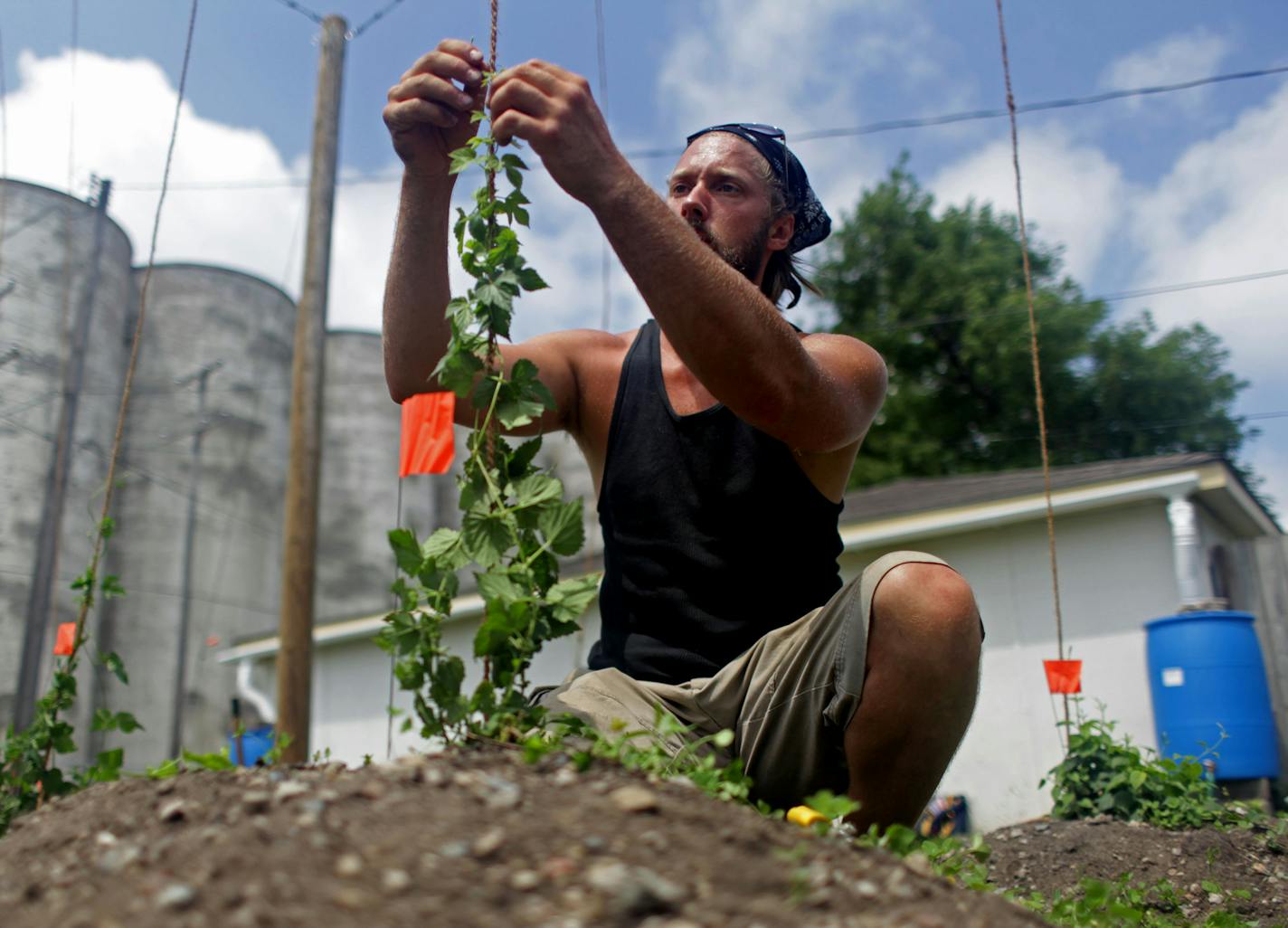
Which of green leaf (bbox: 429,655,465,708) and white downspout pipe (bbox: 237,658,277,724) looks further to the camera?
white downspout pipe (bbox: 237,658,277,724)

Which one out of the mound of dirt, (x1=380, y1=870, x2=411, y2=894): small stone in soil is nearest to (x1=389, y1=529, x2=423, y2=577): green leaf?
(x1=380, y1=870, x2=411, y2=894): small stone in soil

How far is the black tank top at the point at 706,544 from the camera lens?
220 centimetres

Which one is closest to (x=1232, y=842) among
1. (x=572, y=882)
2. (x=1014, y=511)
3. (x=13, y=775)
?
(x=572, y=882)

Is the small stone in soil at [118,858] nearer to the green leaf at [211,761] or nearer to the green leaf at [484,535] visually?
the green leaf at [211,761]

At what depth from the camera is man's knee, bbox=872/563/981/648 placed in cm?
185

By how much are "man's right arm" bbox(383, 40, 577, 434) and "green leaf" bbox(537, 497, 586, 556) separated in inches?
11.7

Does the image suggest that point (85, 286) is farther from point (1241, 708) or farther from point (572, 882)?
point (572, 882)

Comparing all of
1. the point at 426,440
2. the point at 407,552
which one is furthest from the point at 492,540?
the point at 426,440

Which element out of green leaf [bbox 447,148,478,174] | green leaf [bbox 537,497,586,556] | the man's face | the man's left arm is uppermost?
the man's face

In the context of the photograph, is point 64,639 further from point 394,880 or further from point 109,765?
point 394,880

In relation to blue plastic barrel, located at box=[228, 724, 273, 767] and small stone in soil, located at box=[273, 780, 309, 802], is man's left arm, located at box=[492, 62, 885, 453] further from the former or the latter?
blue plastic barrel, located at box=[228, 724, 273, 767]

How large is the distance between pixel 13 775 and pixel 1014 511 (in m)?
6.32

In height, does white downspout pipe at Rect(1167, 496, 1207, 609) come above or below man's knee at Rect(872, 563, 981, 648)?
above

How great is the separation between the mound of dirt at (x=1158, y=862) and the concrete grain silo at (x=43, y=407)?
9089 millimetres
